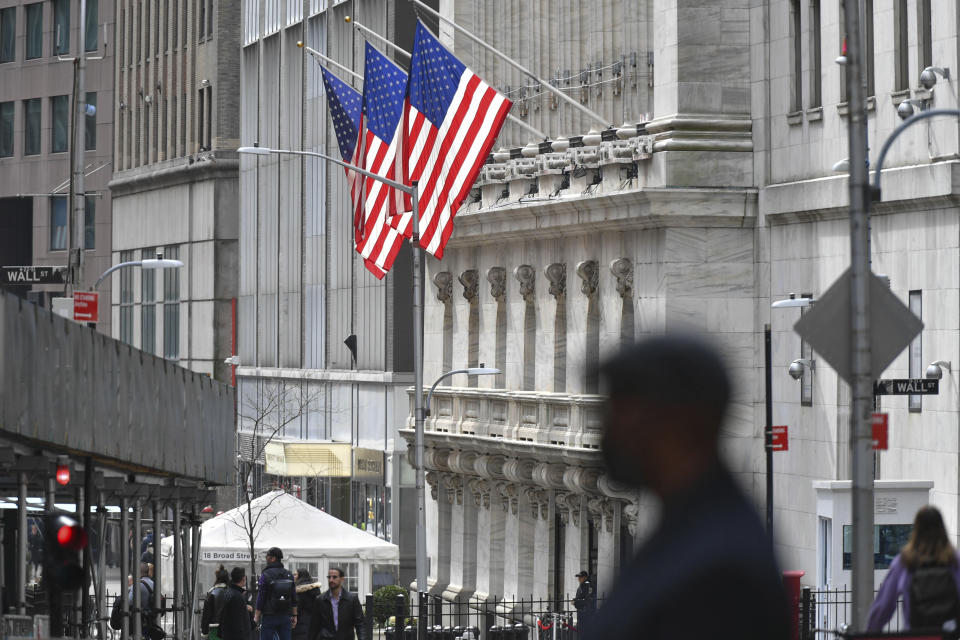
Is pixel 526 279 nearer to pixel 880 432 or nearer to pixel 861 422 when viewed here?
pixel 880 432

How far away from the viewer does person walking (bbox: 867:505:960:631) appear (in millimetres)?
14672

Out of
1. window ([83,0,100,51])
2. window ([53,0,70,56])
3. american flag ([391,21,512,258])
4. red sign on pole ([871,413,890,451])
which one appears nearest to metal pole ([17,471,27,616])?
red sign on pole ([871,413,890,451])

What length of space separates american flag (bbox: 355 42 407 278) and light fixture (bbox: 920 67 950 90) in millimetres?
11198

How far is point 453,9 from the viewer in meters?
56.5

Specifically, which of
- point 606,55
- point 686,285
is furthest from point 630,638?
point 606,55

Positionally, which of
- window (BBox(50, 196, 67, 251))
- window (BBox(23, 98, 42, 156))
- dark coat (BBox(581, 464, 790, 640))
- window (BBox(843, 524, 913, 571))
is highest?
window (BBox(23, 98, 42, 156))

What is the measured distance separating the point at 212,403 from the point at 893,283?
16.9m

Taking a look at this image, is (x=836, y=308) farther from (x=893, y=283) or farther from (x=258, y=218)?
(x=258, y=218)

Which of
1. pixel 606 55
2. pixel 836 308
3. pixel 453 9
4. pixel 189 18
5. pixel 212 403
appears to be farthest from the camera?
pixel 189 18

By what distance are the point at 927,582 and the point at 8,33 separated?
8563 cm

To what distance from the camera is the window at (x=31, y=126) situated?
3733 inches

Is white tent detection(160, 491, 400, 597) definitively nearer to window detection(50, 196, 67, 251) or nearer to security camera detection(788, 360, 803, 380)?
security camera detection(788, 360, 803, 380)

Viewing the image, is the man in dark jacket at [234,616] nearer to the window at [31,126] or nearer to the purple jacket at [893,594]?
the purple jacket at [893,594]

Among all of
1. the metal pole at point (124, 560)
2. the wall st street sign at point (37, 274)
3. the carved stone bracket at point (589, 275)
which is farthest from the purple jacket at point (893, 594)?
Answer: the carved stone bracket at point (589, 275)
